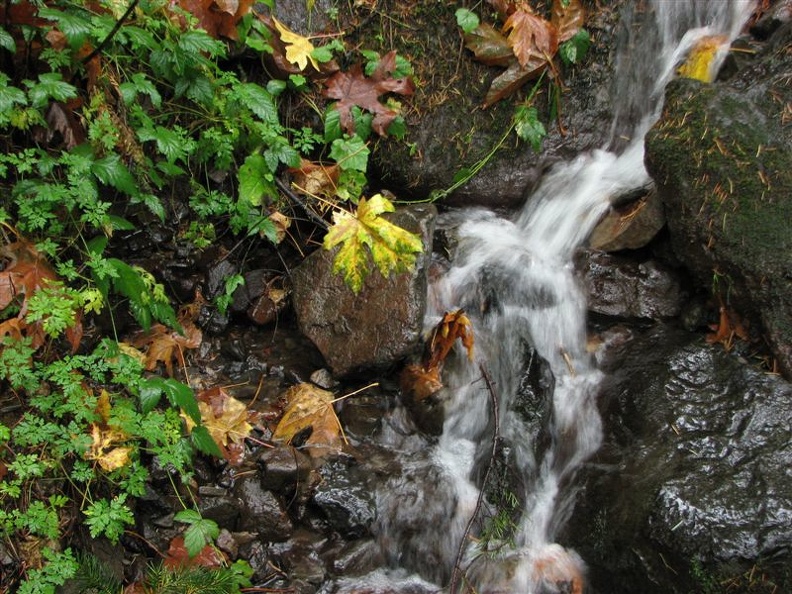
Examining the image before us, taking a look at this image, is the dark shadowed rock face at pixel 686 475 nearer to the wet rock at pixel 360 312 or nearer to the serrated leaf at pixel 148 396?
the wet rock at pixel 360 312

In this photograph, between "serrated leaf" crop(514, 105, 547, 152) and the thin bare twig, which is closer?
the thin bare twig

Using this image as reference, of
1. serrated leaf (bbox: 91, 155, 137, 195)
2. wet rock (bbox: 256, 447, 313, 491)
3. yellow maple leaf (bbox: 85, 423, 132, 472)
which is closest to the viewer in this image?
yellow maple leaf (bbox: 85, 423, 132, 472)

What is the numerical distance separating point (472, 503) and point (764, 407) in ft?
5.32

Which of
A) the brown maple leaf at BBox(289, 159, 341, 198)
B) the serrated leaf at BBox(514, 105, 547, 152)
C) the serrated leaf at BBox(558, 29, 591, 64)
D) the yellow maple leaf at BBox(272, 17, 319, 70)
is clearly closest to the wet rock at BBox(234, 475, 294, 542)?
the brown maple leaf at BBox(289, 159, 341, 198)

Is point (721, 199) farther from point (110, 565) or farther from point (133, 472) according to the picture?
point (110, 565)

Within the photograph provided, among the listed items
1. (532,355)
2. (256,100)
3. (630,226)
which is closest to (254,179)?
(256,100)

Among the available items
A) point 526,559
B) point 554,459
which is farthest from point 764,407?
point 526,559

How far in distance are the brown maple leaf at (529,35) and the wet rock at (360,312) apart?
5.16 feet

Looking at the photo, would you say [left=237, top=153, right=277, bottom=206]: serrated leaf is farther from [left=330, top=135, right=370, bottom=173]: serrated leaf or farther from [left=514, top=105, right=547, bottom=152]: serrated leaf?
[left=514, top=105, right=547, bottom=152]: serrated leaf

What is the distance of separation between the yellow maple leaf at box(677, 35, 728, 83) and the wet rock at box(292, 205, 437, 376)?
2588mm

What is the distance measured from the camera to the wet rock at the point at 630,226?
398cm

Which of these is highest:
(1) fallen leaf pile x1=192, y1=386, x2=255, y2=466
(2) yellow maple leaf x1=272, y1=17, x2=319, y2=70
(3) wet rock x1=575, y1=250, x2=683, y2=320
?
(2) yellow maple leaf x1=272, y1=17, x2=319, y2=70

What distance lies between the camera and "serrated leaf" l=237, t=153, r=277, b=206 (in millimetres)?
3492

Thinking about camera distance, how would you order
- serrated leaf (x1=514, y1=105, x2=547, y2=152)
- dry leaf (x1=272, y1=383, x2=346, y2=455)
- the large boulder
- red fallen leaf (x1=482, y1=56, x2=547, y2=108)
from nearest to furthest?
the large boulder
dry leaf (x1=272, y1=383, x2=346, y2=455)
red fallen leaf (x1=482, y1=56, x2=547, y2=108)
serrated leaf (x1=514, y1=105, x2=547, y2=152)
